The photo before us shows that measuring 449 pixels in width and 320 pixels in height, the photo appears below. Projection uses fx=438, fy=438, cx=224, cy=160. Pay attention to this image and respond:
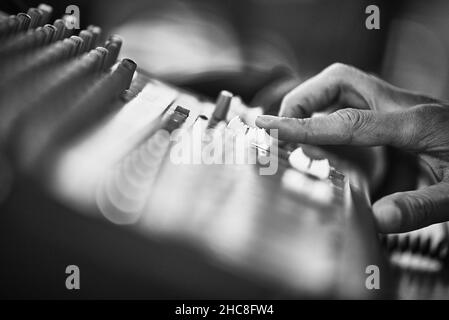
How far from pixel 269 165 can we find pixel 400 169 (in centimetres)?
57

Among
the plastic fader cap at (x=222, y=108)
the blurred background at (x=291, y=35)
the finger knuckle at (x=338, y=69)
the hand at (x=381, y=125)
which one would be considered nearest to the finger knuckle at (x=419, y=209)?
the hand at (x=381, y=125)

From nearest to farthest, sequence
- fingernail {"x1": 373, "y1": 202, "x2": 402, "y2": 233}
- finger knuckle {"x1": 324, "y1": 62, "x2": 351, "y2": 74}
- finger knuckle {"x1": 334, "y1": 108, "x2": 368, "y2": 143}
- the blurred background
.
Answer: fingernail {"x1": 373, "y1": 202, "x2": 402, "y2": 233}, finger knuckle {"x1": 334, "y1": 108, "x2": 368, "y2": 143}, finger knuckle {"x1": 324, "y1": 62, "x2": 351, "y2": 74}, the blurred background

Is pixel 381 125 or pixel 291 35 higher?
pixel 291 35

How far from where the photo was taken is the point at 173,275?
0.25 meters

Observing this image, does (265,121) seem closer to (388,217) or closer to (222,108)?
(222,108)

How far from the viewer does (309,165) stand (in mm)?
558

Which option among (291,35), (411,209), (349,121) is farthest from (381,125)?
(291,35)

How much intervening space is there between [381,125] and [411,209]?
0.56 ft

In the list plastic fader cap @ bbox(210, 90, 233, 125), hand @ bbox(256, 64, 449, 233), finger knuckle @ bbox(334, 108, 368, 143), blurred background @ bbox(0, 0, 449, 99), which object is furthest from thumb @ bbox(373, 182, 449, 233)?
blurred background @ bbox(0, 0, 449, 99)

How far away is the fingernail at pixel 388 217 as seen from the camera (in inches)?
18.8

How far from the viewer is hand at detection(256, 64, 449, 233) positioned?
21.3 inches

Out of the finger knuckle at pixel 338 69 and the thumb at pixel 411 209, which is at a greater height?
the finger knuckle at pixel 338 69

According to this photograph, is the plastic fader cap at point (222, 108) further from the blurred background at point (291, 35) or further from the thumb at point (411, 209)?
the blurred background at point (291, 35)

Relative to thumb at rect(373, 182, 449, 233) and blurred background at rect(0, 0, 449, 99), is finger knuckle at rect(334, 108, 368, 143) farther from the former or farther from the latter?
blurred background at rect(0, 0, 449, 99)
